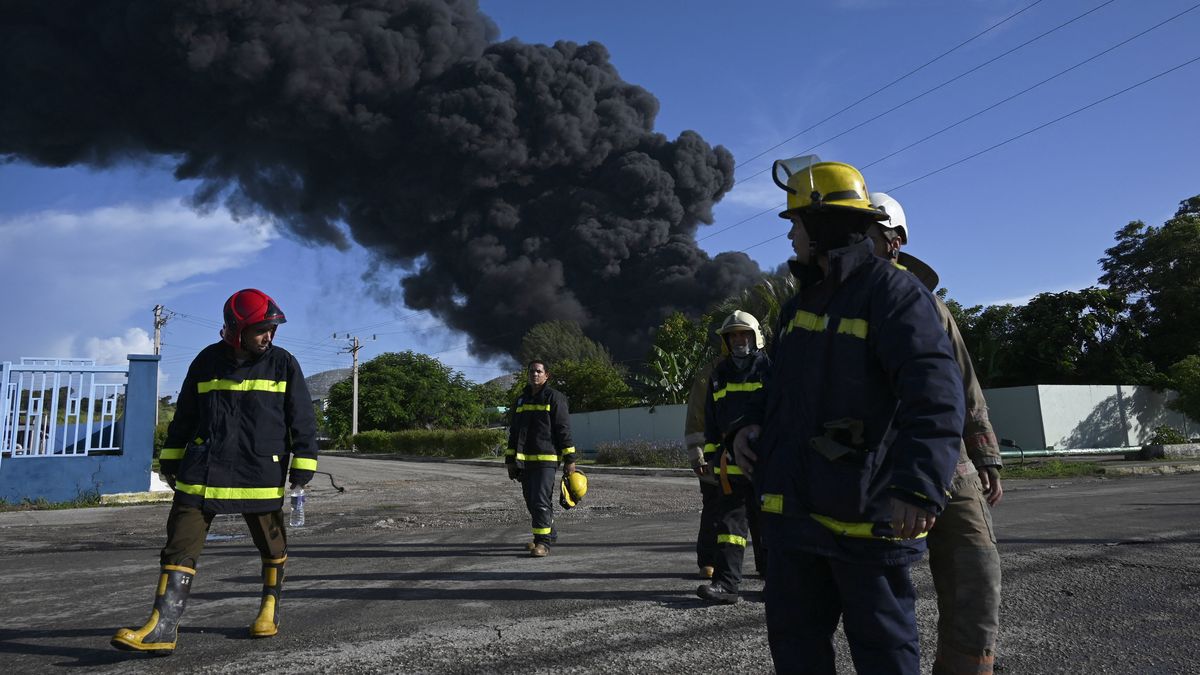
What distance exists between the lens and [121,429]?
42.7ft

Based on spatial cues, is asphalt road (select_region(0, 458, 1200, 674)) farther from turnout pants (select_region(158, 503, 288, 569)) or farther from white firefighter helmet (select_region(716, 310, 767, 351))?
white firefighter helmet (select_region(716, 310, 767, 351))

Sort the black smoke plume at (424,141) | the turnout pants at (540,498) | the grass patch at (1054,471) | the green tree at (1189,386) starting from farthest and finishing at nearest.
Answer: the black smoke plume at (424,141)
the green tree at (1189,386)
the grass patch at (1054,471)
the turnout pants at (540,498)

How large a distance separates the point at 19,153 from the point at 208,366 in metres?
68.9

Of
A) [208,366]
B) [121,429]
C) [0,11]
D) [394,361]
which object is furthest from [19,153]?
[208,366]

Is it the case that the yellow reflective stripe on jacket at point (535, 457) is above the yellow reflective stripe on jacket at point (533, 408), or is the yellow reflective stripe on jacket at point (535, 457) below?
below

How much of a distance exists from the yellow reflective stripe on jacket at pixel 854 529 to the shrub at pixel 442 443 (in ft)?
96.9

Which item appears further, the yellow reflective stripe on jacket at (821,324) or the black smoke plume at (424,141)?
the black smoke plume at (424,141)

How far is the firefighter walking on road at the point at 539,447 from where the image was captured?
6.71 meters

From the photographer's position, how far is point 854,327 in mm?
2146

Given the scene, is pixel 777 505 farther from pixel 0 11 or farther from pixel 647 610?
pixel 0 11

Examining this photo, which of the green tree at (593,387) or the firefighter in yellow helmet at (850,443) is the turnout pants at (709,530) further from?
the green tree at (593,387)

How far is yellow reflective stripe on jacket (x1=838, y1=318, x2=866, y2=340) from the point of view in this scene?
2.14 meters

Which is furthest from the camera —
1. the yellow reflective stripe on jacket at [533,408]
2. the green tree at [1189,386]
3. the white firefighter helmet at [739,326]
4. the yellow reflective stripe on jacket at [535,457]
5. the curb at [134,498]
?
the green tree at [1189,386]

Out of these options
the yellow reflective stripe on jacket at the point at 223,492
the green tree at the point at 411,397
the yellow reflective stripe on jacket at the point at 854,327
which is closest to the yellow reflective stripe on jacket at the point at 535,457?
the yellow reflective stripe on jacket at the point at 223,492
